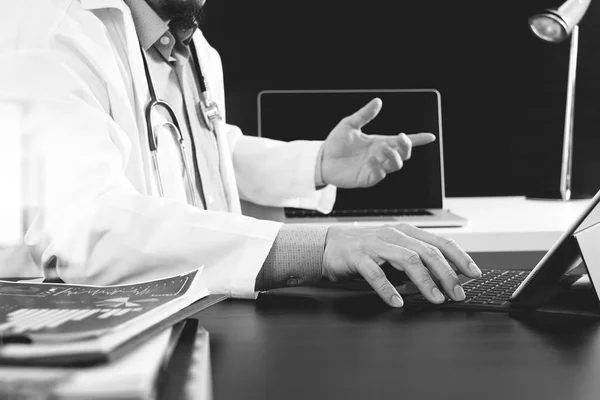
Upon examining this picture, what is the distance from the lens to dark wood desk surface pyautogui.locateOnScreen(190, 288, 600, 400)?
0.44m

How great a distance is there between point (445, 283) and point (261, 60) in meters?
1.46

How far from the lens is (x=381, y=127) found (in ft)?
6.03

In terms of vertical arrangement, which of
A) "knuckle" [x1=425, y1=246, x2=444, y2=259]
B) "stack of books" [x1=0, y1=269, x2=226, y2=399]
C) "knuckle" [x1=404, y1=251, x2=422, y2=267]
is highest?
"knuckle" [x1=425, y1=246, x2=444, y2=259]

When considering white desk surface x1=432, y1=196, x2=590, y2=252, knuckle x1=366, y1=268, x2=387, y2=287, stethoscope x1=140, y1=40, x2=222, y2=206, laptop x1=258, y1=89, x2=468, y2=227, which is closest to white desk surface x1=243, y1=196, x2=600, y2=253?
white desk surface x1=432, y1=196, x2=590, y2=252

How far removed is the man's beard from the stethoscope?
102 millimetres

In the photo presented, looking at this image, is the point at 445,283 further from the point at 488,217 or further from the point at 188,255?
the point at 488,217

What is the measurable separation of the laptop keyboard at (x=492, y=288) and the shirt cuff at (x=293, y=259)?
13 centimetres

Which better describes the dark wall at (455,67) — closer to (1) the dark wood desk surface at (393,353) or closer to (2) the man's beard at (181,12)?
(2) the man's beard at (181,12)

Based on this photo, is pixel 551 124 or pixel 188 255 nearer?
pixel 188 255

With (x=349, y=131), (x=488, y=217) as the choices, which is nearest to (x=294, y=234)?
(x=349, y=131)

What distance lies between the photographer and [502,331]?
607 mm

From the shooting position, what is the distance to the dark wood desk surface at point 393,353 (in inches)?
17.4

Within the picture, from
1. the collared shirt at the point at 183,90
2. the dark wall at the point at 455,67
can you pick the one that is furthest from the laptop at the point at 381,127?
the collared shirt at the point at 183,90

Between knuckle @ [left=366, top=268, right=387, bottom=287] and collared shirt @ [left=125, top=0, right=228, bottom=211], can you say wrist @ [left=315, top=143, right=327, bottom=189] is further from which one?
knuckle @ [left=366, top=268, right=387, bottom=287]
